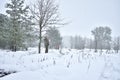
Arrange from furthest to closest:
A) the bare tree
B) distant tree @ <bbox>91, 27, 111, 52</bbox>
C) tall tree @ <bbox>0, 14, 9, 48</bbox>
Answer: distant tree @ <bbox>91, 27, 111, 52</bbox>, tall tree @ <bbox>0, 14, 9, 48</bbox>, the bare tree

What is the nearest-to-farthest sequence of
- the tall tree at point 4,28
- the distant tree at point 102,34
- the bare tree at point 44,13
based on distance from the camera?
the bare tree at point 44,13, the tall tree at point 4,28, the distant tree at point 102,34

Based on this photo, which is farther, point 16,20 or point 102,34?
point 102,34

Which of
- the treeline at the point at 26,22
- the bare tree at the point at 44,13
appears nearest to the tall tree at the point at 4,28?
the treeline at the point at 26,22

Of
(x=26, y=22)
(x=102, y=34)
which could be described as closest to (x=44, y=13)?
(x=26, y=22)

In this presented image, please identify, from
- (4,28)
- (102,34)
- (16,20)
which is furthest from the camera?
(102,34)

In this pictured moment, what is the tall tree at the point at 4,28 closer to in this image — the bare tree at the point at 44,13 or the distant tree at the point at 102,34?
the bare tree at the point at 44,13

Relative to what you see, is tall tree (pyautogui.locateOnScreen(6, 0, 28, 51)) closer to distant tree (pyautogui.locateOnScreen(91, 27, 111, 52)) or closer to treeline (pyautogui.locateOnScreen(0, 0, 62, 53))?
treeline (pyautogui.locateOnScreen(0, 0, 62, 53))

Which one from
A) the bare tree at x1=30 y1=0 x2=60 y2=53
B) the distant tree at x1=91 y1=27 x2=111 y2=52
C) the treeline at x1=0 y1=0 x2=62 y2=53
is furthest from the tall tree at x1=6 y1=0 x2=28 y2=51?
the distant tree at x1=91 y1=27 x2=111 y2=52

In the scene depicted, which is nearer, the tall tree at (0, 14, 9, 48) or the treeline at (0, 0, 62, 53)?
the treeline at (0, 0, 62, 53)

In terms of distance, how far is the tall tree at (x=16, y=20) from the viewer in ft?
71.4

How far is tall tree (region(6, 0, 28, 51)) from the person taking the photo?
71.4ft

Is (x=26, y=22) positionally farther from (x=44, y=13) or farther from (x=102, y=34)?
(x=102, y=34)

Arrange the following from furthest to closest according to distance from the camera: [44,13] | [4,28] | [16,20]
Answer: [4,28], [16,20], [44,13]

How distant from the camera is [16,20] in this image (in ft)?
75.1
